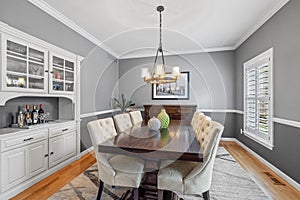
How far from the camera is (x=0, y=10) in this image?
2.03 m

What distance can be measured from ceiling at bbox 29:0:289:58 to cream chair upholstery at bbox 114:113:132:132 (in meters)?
1.79

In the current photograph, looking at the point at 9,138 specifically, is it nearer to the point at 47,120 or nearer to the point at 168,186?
the point at 47,120

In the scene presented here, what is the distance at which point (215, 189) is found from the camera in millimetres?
2211

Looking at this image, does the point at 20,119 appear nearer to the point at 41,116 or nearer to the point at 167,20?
the point at 41,116

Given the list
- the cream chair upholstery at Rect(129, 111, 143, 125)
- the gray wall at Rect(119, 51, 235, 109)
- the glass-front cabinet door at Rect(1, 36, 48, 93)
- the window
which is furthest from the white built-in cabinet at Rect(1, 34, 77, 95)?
the window

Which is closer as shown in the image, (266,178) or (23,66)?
(23,66)

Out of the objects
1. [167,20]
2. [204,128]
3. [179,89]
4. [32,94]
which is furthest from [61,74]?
[179,89]

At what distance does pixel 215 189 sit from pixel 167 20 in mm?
2906

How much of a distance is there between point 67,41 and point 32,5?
0.81 metres

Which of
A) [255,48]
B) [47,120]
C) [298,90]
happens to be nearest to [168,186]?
[298,90]

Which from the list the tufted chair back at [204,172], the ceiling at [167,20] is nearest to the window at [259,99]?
the ceiling at [167,20]

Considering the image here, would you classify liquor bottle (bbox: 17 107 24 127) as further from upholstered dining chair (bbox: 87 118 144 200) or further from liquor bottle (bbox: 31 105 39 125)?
upholstered dining chair (bbox: 87 118 144 200)

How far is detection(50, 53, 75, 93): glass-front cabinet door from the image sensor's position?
2.67 meters

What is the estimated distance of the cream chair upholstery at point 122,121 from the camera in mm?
2604
